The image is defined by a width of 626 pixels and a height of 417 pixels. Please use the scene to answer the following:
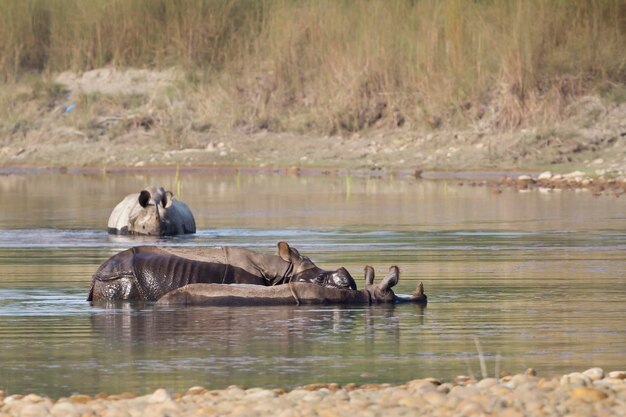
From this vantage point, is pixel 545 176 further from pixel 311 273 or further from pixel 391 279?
pixel 391 279

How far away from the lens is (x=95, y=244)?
16094 mm

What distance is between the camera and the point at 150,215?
1761 cm

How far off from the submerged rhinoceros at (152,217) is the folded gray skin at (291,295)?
659 centimetres

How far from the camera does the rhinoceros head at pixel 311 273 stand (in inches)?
426

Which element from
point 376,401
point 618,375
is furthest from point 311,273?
point 376,401

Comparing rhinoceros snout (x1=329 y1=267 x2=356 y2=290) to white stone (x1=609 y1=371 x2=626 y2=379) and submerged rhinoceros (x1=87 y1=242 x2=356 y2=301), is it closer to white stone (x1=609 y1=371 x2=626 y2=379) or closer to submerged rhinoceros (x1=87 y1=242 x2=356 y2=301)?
submerged rhinoceros (x1=87 y1=242 x2=356 y2=301)

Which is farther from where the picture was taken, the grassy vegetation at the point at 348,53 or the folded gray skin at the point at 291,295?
the grassy vegetation at the point at 348,53

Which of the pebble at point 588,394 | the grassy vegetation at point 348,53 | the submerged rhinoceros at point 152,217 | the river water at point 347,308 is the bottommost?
the pebble at point 588,394

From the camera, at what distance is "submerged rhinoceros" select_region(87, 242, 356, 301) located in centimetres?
1111

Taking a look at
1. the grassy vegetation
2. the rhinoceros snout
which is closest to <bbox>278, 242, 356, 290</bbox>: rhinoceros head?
the rhinoceros snout

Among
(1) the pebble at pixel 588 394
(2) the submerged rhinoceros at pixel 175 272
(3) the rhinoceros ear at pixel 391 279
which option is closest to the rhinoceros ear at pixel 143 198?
(2) the submerged rhinoceros at pixel 175 272

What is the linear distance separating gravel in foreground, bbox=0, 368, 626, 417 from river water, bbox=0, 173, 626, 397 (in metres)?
0.43

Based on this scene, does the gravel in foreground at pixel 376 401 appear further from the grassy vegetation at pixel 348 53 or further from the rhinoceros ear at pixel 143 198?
the grassy vegetation at pixel 348 53

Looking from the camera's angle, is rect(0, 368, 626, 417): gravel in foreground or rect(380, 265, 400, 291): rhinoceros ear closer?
rect(0, 368, 626, 417): gravel in foreground
